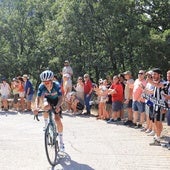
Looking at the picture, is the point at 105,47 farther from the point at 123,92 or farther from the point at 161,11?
the point at 123,92

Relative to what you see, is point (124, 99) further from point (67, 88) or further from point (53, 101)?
point (53, 101)

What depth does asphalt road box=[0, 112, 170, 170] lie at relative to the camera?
8.28 metres

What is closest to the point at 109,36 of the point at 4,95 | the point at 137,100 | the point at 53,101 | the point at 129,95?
the point at 4,95

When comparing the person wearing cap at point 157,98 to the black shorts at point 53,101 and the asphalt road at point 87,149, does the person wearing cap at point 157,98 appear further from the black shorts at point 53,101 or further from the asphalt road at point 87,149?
the black shorts at point 53,101

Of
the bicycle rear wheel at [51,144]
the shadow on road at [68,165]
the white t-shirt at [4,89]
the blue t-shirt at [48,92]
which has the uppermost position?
the white t-shirt at [4,89]

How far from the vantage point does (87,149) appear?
32.4ft

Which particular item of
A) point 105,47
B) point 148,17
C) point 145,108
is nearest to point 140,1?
point 148,17

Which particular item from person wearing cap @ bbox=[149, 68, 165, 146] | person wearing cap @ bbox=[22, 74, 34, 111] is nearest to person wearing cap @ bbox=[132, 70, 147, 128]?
person wearing cap @ bbox=[149, 68, 165, 146]

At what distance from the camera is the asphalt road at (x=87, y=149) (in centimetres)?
828

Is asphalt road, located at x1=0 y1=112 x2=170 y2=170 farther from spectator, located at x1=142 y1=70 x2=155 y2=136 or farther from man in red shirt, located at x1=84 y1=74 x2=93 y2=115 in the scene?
man in red shirt, located at x1=84 y1=74 x2=93 y2=115

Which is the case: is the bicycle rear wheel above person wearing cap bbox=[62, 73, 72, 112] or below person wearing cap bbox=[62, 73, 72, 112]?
below

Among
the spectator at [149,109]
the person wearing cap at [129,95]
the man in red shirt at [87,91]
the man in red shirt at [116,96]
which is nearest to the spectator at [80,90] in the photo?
the man in red shirt at [87,91]

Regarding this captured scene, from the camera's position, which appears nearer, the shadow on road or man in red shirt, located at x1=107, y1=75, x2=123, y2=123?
the shadow on road

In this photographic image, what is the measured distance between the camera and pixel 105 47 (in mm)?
25188
